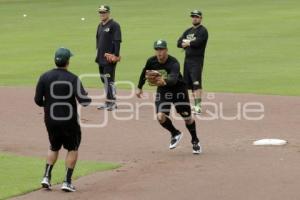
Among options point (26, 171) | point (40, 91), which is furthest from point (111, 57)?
point (40, 91)

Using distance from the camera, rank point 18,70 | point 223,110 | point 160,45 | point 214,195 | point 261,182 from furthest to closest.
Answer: point 18,70, point 223,110, point 160,45, point 261,182, point 214,195

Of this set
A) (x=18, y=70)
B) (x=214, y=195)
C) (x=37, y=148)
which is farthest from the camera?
(x=18, y=70)

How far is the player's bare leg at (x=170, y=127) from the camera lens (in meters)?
13.5

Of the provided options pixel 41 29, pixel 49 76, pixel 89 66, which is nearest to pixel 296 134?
pixel 49 76

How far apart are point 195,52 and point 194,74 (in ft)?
1.53

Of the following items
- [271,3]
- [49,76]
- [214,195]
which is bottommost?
[214,195]

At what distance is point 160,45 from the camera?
12969 millimetres

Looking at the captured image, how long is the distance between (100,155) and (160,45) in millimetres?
2024

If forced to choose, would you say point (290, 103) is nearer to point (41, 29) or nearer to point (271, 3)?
point (41, 29)

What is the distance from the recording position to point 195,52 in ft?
57.0

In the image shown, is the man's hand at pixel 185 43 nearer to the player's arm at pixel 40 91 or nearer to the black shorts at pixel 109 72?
the black shorts at pixel 109 72

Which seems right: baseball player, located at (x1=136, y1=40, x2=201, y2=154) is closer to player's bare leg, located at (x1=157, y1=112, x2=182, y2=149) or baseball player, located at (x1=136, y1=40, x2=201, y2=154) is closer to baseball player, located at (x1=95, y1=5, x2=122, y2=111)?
player's bare leg, located at (x1=157, y1=112, x2=182, y2=149)

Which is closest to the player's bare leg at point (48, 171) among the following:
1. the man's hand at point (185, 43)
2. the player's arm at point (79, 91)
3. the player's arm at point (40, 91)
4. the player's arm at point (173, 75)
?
the player's arm at point (40, 91)

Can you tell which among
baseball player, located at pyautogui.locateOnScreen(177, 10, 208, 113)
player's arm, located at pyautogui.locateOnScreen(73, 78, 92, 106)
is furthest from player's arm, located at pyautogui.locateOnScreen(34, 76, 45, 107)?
baseball player, located at pyautogui.locateOnScreen(177, 10, 208, 113)
